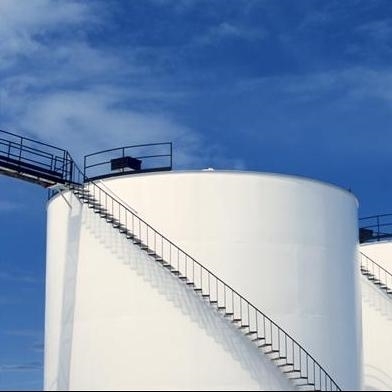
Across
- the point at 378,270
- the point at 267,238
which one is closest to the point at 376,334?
the point at 378,270

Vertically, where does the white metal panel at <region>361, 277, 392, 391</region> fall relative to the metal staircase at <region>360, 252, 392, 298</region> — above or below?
below

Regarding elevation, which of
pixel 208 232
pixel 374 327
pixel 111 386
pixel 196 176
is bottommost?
pixel 111 386

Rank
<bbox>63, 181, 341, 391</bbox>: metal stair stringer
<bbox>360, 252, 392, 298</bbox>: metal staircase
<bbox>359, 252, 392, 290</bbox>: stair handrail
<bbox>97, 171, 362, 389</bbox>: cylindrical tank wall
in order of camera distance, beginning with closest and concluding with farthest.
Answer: <bbox>63, 181, 341, 391</bbox>: metal stair stringer → <bbox>97, 171, 362, 389</bbox>: cylindrical tank wall → <bbox>360, 252, 392, 298</bbox>: metal staircase → <bbox>359, 252, 392, 290</bbox>: stair handrail

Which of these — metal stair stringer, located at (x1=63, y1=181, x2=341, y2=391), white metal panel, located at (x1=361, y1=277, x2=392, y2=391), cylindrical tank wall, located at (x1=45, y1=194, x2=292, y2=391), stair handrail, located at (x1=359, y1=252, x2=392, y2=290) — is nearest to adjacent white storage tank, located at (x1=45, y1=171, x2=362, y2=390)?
cylindrical tank wall, located at (x1=45, y1=194, x2=292, y2=391)

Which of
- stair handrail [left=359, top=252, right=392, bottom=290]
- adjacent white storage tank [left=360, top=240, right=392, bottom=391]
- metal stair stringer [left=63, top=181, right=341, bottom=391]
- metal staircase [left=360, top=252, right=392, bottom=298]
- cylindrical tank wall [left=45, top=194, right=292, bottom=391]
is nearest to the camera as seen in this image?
cylindrical tank wall [left=45, top=194, right=292, bottom=391]

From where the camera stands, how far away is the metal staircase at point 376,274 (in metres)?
35.3

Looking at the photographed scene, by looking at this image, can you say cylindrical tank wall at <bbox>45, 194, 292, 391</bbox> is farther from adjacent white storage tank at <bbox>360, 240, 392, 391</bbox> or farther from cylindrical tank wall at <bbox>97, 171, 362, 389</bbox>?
adjacent white storage tank at <bbox>360, 240, 392, 391</bbox>

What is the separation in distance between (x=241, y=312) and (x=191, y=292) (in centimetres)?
160

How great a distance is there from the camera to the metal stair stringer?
84.0 ft

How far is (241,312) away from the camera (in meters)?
25.7

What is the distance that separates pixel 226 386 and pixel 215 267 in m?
3.48

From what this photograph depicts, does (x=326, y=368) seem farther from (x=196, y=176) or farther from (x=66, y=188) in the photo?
(x=66, y=188)

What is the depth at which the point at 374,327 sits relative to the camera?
116 feet

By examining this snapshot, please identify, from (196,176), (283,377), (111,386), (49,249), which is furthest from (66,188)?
(283,377)
